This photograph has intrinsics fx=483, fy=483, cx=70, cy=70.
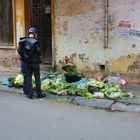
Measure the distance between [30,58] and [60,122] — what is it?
285cm

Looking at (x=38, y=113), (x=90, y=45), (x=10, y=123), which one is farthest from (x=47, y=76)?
(x=10, y=123)

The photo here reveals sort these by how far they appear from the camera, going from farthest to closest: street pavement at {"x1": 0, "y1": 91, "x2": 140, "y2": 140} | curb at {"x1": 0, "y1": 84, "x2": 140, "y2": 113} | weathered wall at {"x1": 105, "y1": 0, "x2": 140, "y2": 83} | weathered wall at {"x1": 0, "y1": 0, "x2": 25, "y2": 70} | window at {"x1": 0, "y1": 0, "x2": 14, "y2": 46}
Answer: window at {"x1": 0, "y1": 0, "x2": 14, "y2": 46} → weathered wall at {"x1": 0, "y1": 0, "x2": 25, "y2": 70} → weathered wall at {"x1": 105, "y1": 0, "x2": 140, "y2": 83} → curb at {"x1": 0, "y1": 84, "x2": 140, "y2": 113} → street pavement at {"x1": 0, "y1": 91, "x2": 140, "y2": 140}

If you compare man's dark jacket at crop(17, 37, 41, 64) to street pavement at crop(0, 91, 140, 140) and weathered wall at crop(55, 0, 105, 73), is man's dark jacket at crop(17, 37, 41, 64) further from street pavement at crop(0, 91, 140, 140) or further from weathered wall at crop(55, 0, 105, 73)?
weathered wall at crop(55, 0, 105, 73)

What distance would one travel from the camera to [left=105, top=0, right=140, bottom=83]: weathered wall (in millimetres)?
12266

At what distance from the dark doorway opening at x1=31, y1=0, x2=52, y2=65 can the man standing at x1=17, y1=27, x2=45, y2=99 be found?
130 inches

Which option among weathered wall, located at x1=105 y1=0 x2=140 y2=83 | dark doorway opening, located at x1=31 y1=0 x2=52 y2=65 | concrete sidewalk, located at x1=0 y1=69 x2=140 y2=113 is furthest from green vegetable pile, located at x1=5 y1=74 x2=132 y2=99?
dark doorway opening, located at x1=31 y1=0 x2=52 y2=65

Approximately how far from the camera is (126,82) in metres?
12.5

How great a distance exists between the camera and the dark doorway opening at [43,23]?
48.1 feet

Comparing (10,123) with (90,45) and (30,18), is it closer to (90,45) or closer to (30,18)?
(90,45)

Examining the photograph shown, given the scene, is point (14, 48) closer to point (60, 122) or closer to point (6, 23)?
point (6, 23)

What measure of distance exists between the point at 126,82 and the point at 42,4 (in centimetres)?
391

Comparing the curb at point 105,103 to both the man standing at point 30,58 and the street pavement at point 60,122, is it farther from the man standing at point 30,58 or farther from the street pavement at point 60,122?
the man standing at point 30,58


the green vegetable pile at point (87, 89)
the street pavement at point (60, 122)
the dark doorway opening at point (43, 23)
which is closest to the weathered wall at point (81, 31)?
the dark doorway opening at point (43, 23)

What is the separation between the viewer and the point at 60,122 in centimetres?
877
